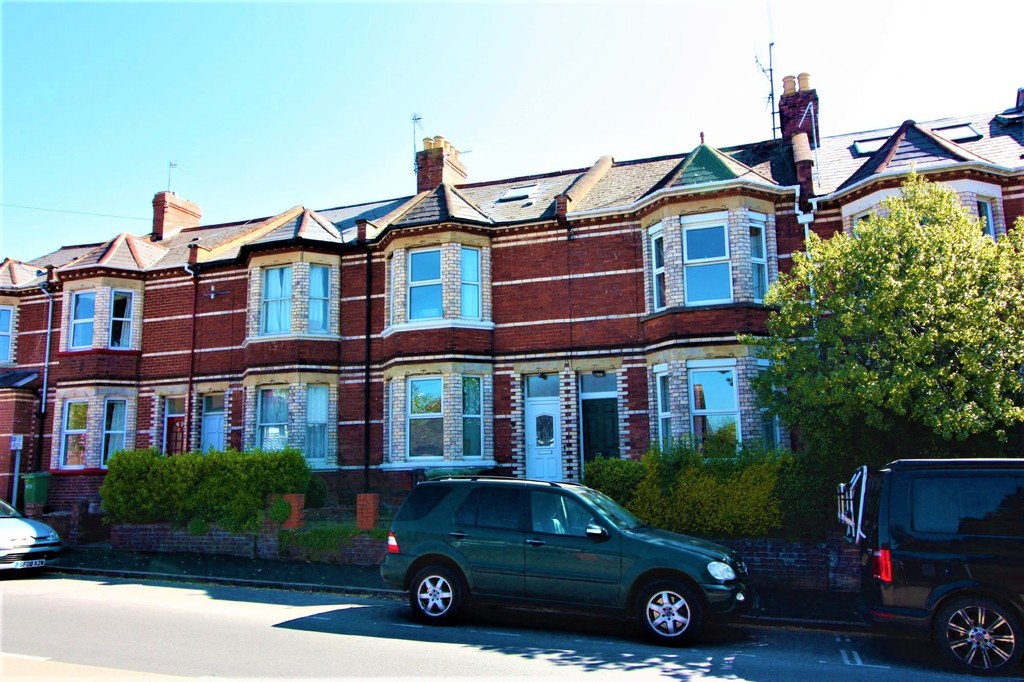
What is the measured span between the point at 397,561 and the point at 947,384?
7.42 meters

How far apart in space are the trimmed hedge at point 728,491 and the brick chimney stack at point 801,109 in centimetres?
1032

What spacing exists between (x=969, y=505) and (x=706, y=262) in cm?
895

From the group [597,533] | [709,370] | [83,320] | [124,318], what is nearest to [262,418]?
[124,318]

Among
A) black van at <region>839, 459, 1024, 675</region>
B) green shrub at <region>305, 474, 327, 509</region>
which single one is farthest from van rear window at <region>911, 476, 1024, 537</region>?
green shrub at <region>305, 474, 327, 509</region>

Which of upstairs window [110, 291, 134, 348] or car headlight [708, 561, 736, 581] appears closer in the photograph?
car headlight [708, 561, 736, 581]

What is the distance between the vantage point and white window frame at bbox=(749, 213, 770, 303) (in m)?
16.2

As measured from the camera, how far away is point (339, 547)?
13914mm

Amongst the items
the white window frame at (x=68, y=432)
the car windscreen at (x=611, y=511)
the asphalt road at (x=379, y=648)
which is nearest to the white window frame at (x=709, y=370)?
the car windscreen at (x=611, y=511)

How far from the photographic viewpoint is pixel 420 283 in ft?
59.3

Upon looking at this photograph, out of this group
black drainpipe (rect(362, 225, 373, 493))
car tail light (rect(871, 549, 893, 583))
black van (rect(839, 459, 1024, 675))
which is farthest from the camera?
black drainpipe (rect(362, 225, 373, 493))

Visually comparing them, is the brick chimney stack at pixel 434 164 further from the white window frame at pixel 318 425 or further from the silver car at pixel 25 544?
the silver car at pixel 25 544

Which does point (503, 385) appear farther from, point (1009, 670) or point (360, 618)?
point (1009, 670)

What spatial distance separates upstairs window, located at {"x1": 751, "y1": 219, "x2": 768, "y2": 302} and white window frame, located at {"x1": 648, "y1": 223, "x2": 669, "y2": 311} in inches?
72.7

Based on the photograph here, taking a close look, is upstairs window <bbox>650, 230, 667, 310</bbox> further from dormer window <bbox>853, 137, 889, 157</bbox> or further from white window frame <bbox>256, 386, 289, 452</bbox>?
white window frame <bbox>256, 386, 289, 452</bbox>
